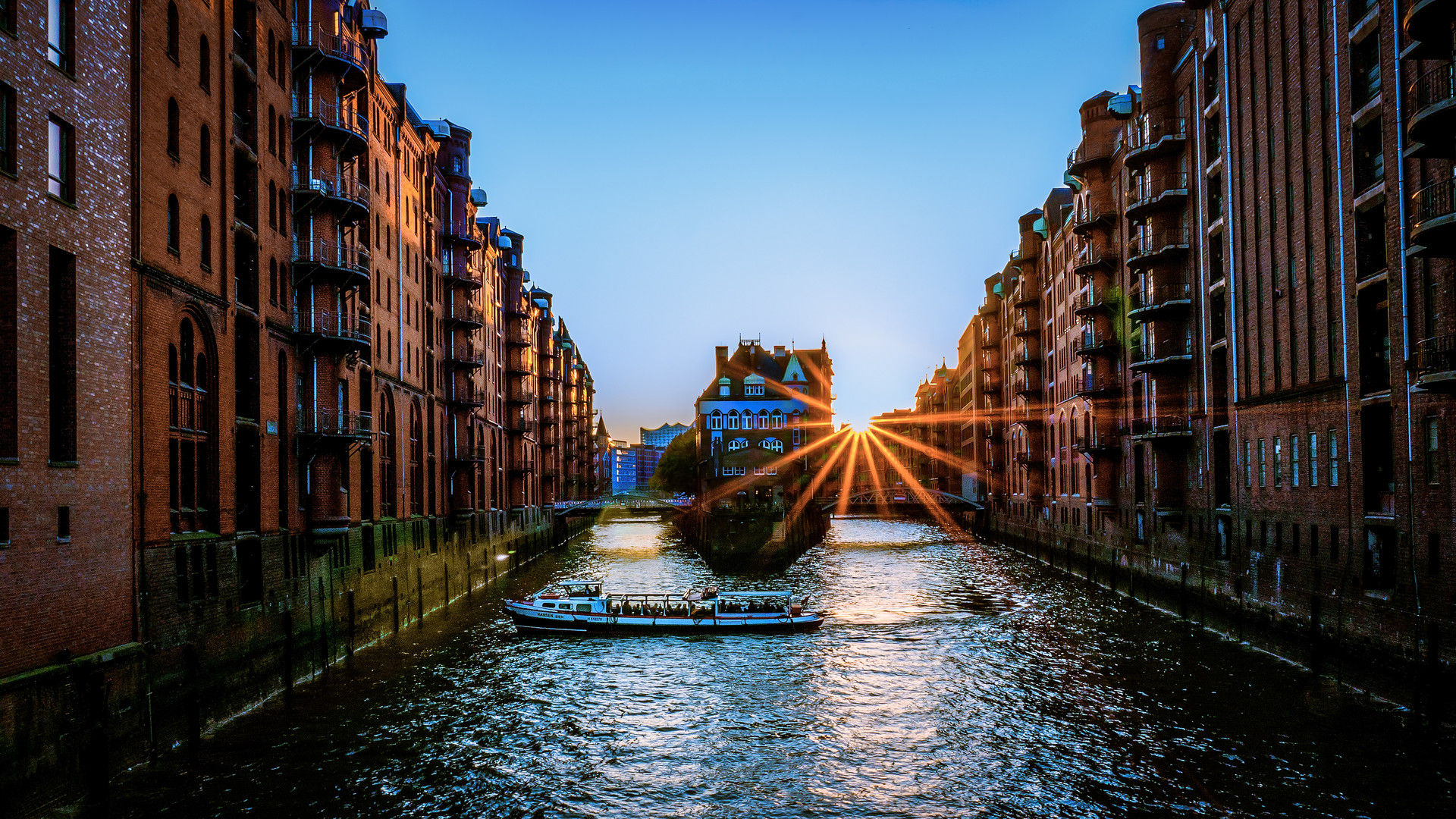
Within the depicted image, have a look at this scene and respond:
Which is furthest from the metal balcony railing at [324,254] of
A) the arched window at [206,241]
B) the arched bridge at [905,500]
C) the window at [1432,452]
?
the arched bridge at [905,500]

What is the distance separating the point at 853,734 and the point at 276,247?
940 inches

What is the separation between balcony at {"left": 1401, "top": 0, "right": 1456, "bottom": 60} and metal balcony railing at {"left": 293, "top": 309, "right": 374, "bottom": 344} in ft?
106

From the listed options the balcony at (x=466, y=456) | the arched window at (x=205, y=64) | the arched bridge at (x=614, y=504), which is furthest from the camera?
the arched bridge at (x=614, y=504)

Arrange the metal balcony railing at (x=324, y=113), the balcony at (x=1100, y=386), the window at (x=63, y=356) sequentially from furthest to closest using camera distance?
the balcony at (x=1100, y=386), the metal balcony railing at (x=324, y=113), the window at (x=63, y=356)

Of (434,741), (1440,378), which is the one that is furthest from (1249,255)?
(434,741)

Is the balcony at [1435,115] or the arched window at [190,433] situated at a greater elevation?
the balcony at [1435,115]

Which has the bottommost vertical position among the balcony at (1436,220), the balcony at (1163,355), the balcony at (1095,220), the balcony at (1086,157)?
the balcony at (1163,355)

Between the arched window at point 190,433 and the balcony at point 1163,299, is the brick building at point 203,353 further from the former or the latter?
the balcony at point 1163,299

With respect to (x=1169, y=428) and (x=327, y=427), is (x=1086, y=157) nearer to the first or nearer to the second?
(x=1169, y=428)

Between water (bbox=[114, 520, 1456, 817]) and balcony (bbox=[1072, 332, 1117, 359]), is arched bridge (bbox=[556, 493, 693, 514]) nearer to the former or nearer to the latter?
balcony (bbox=[1072, 332, 1117, 359])

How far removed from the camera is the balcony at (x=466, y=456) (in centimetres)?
5977

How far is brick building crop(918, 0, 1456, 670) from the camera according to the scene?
26.4 meters

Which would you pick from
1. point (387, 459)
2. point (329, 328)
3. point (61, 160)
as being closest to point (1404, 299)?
point (61, 160)

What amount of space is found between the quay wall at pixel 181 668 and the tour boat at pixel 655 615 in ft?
17.8
